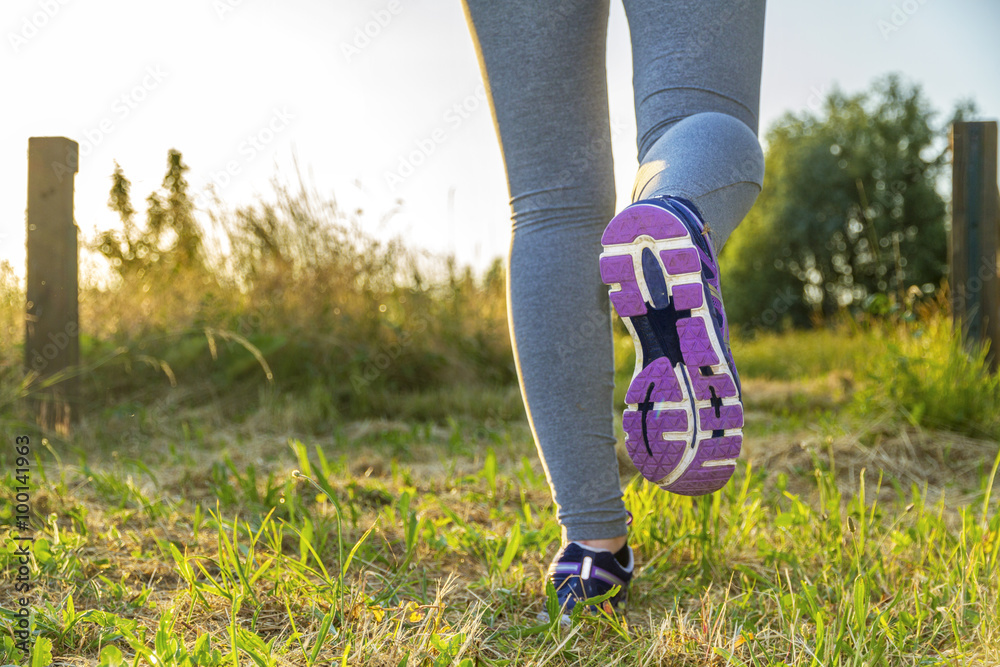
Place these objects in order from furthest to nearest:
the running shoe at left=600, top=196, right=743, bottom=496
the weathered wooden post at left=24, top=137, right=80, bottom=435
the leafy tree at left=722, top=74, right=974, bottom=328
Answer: the leafy tree at left=722, top=74, right=974, bottom=328 < the weathered wooden post at left=24, top=137, right=80, bottom=435 < the running shoe at left=600, top=196, right=743, bottom=496

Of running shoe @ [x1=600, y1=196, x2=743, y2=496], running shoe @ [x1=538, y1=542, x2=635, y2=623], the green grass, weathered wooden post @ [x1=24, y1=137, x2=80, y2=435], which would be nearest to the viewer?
running shoe @ [x1=600, y1=196, x2=743, y2=496]

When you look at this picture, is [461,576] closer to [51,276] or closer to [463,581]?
[463,581]

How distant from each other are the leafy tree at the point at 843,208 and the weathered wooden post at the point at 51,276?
19324 mm

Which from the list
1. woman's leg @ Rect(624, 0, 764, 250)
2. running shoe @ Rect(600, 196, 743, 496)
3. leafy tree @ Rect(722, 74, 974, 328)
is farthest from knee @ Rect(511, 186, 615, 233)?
leafy tree @ Rect(722, 74, 974, 328)

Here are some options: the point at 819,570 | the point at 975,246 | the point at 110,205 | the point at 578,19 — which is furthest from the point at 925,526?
the point at 110,205

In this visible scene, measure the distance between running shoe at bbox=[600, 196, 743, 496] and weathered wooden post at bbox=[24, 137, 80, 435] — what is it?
2.37 metres

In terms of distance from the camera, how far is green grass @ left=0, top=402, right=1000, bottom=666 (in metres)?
0.86

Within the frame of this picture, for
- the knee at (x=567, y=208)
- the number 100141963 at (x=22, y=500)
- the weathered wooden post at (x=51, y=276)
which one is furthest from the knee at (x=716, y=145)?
the weathered wooden post at (x=51, y=276)

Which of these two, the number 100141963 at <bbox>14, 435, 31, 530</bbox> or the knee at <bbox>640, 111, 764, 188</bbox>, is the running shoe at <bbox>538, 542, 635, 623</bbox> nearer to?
the knee at <bbox>640, 111, 764, 188</bbox>

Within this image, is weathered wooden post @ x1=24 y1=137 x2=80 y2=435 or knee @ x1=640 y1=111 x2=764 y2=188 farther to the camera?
weathered wooden post @ x1=24 y1=137 x2=80 y2=435

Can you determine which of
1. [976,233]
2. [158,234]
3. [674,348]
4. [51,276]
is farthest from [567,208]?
[158,234]

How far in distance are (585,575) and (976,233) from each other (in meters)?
3.16

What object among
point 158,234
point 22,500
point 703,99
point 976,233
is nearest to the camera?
point 703,99

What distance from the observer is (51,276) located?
2.54m
